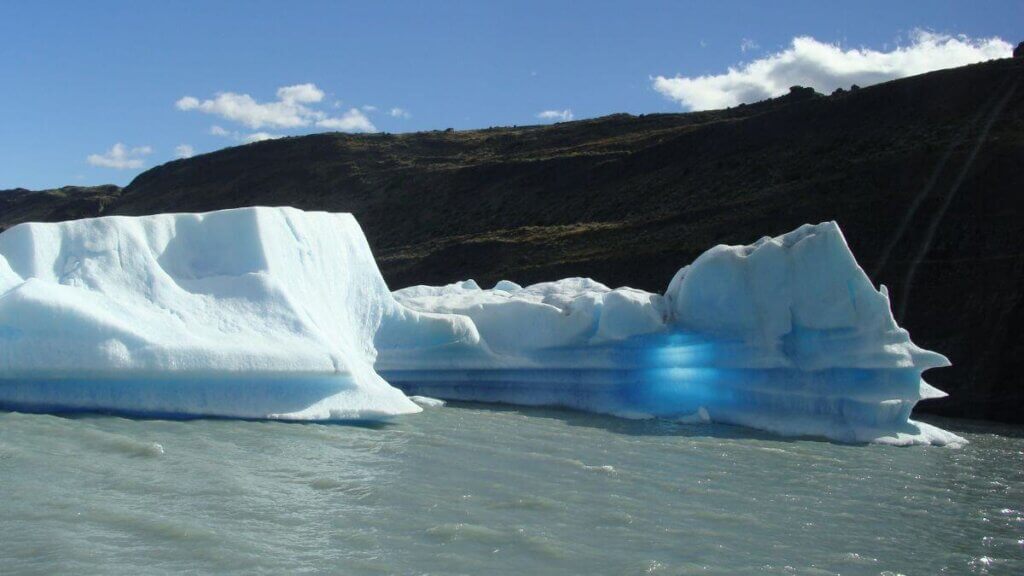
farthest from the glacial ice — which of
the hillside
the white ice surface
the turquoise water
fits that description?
the hillside

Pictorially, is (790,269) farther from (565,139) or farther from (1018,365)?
(565,139)

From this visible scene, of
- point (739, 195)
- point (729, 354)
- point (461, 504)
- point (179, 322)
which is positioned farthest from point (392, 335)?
point (739, 195)

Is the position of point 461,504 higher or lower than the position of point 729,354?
lower

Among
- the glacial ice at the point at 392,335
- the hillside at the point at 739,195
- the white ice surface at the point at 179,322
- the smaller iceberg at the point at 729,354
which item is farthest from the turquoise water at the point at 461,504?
the hillside at the point at 739,195

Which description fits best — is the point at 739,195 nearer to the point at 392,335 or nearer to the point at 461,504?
the point at 392,335

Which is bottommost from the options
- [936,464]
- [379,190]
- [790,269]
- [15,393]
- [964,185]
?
[936,464]

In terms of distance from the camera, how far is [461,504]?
5.62 metres

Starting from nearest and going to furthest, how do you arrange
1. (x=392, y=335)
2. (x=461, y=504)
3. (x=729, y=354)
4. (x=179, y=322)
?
(x=461, y=504) → (x=179, y=322) → (x=729, y=354) → (x=392, y=335)

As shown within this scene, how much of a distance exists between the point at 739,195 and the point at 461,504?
78.8 ft

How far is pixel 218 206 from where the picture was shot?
52156 millimetres

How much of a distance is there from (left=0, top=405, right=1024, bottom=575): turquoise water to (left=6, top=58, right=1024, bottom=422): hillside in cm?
965

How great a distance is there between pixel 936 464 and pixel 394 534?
5.76 meters

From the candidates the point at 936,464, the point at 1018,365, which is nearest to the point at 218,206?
the point at 1018,365

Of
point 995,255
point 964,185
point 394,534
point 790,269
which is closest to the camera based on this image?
point 394,534
